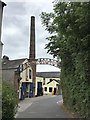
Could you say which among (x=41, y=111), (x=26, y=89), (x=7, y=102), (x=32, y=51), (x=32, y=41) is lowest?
(x=41, y=111)

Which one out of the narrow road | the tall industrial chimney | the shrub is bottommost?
the narrow road

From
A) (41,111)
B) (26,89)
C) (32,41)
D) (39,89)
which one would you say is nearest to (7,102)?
(41,111)

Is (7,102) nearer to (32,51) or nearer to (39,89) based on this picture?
(32,51)

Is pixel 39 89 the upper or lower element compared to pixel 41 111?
upper

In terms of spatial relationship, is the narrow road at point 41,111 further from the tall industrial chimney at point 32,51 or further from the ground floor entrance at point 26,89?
the tall industrial chimney at point 32,51

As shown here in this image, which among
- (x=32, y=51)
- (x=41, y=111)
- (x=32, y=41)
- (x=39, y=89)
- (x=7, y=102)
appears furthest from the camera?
(x=39, y=89)

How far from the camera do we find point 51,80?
71.9 m

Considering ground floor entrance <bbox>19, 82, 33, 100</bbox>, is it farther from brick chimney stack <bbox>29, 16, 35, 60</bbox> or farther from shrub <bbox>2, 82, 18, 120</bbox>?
shrub <bbox>2, 82, 18, 120</bbox>

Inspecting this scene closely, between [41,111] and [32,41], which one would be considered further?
[32,41]

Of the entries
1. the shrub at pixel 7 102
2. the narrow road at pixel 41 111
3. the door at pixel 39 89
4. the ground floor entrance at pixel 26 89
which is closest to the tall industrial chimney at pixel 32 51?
the ground floor entrance at pixel 26 89

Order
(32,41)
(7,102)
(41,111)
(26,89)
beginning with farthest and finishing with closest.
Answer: (32,41) < (26,89) < (41,111) < (7,102)

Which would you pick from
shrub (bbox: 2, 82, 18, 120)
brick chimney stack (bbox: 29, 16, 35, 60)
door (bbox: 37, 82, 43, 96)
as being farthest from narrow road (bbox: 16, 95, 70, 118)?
door (bbox: 37, 82, 43, 96)

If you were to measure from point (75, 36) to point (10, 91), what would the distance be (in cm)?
311

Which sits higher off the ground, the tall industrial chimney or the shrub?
the tall industrial chimney
